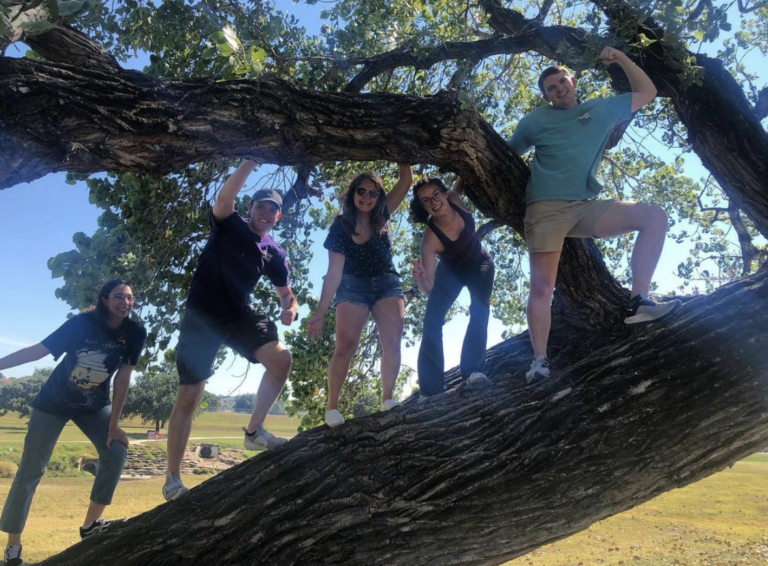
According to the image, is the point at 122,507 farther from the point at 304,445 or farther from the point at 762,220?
the point at 762,220

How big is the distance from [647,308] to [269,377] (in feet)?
8.70

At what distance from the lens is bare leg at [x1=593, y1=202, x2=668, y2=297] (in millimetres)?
3441

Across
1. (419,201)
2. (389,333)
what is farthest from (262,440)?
(419,201)

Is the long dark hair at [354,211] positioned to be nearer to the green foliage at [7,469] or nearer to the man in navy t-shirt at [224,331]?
the man in navy t-shirt at [224,331]

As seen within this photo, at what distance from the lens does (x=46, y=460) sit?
4023 millimetres

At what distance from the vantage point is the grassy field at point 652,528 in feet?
29.0

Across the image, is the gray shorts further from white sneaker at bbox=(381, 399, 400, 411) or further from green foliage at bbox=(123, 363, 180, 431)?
green foliage at bbox=(123, 363, 180, 431)

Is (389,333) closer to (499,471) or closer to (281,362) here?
(281,362)

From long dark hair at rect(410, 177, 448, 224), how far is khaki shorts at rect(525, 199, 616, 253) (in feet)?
2.45

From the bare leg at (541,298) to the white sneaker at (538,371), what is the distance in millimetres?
57

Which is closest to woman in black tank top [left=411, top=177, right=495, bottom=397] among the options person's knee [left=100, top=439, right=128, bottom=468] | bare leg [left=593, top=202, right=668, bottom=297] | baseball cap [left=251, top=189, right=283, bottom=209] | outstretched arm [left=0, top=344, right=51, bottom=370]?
bare leg [left=593, top=202, right=668, bottom=297]

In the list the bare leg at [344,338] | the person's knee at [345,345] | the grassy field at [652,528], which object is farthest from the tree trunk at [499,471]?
the grassy field at [652,528]

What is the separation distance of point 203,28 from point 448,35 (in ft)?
8.92

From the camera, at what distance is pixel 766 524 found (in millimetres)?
12070
